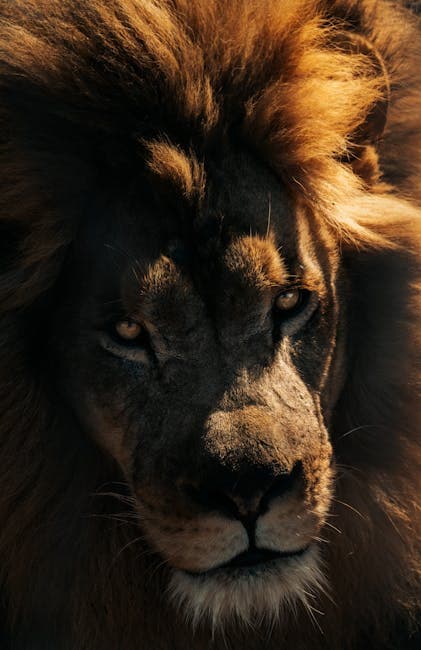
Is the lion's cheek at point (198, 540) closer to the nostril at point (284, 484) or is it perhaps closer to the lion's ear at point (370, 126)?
the nostril at point (284, 484)

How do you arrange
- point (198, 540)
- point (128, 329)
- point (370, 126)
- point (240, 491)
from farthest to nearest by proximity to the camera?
1. point (370, 126)
2. point (128, 329)
3. point (198, 540)
4. point (240, 491)

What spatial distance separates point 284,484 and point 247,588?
0.31 metres

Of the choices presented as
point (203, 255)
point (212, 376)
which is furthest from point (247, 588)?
point (203, 255)

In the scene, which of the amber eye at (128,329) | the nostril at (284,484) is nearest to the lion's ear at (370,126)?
the amber eye at (128,329)

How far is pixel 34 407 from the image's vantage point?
267 centimetres

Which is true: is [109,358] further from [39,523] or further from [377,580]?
[377,580]

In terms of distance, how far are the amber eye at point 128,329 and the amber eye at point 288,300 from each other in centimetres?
36

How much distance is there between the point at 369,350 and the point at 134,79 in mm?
1022

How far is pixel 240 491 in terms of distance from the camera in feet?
7.55

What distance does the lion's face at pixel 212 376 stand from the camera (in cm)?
238

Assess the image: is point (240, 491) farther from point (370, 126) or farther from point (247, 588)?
point (370, 126)

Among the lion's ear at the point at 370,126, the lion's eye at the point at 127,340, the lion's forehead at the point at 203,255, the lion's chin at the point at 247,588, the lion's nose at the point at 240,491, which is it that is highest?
the lion's ear at the point at 370,126

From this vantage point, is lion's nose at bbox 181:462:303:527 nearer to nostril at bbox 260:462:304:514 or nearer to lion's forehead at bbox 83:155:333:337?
nostril at bbox 260:462:304:514

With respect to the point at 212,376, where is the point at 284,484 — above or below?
below
